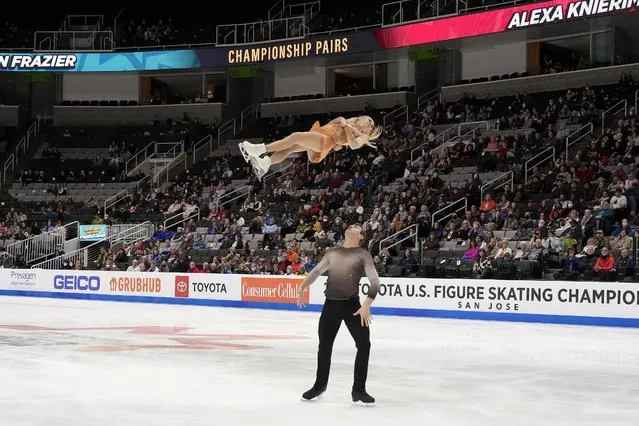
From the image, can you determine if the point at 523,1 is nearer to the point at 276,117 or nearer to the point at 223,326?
the point at 276,117

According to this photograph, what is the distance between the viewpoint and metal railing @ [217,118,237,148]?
44469 mm

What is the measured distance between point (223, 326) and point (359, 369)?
10.6 meters

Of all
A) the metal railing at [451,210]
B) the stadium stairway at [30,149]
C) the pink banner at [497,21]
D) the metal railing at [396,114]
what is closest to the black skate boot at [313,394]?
the metal railing at [451,210]

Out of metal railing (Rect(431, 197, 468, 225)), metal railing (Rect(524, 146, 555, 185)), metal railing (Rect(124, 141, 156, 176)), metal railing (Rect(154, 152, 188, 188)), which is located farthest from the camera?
metal railing (Rect(124, 141, 156, 176))

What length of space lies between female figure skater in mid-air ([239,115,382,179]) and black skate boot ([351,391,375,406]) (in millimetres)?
3340

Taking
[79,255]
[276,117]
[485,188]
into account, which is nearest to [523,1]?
[485,188]

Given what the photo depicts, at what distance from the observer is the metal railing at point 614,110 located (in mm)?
30781

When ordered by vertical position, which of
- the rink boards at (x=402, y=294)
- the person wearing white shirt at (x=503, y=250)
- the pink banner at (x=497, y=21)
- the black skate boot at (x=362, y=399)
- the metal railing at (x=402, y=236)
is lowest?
the black skate boot at (x=362, y=399)

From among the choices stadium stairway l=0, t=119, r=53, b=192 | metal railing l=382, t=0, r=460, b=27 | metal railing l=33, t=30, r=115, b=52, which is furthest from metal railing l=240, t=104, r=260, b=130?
stadium stairway l=0, t=119, r=53, b=192

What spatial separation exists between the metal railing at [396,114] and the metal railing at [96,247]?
10.3 meters

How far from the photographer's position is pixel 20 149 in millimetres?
46594

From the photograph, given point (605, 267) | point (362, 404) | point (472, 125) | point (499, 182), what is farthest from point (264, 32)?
point (362, 404)

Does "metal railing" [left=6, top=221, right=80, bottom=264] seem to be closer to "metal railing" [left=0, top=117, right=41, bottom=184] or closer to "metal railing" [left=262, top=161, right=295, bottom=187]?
"metal railing" [left=262, top=161, right=295, bottom=187]

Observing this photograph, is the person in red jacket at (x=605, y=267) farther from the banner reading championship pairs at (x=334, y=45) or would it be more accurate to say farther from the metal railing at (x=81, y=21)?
the metal railing at (x=81, y=21)
